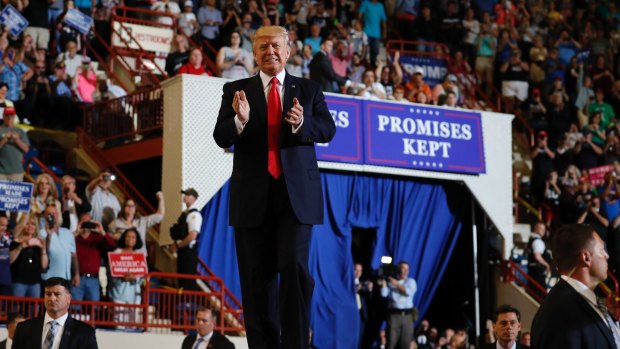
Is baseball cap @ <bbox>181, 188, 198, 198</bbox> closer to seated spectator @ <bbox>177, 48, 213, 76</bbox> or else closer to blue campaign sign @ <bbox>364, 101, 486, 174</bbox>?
seated spectator @ <bbox>177, 48, 213, 76</bbox>

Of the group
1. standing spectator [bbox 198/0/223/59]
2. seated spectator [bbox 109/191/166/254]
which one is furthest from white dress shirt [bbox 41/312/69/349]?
standing spectator [bbox 198/0/223/59]

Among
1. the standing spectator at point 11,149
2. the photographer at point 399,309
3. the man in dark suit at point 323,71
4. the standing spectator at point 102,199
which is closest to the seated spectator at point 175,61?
the man in dark suit at point 323,71

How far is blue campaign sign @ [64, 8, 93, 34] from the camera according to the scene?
64.3ft

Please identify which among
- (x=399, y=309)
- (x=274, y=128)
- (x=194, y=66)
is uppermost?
(x=194, y=66)

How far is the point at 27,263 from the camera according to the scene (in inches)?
565

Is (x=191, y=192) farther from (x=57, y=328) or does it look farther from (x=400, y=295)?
(x=57, y=328)

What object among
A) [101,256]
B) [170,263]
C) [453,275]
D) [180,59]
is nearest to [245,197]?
[101,256]

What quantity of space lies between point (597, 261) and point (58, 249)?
958 cm

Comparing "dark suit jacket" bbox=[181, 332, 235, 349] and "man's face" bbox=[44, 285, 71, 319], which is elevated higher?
"man's face" bbox=[44, 285, 71, 319]

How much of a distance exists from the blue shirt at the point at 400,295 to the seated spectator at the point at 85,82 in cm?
543

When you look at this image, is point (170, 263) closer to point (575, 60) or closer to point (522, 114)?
point (522, 114)

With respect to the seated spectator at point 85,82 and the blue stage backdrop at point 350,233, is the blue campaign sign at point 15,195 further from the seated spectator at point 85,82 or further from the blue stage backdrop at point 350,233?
the seated spectator at point 85,82

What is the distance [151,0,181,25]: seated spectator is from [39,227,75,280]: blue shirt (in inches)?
295

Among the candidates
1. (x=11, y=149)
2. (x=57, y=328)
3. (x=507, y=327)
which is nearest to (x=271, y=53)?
(x=57, y=328)
